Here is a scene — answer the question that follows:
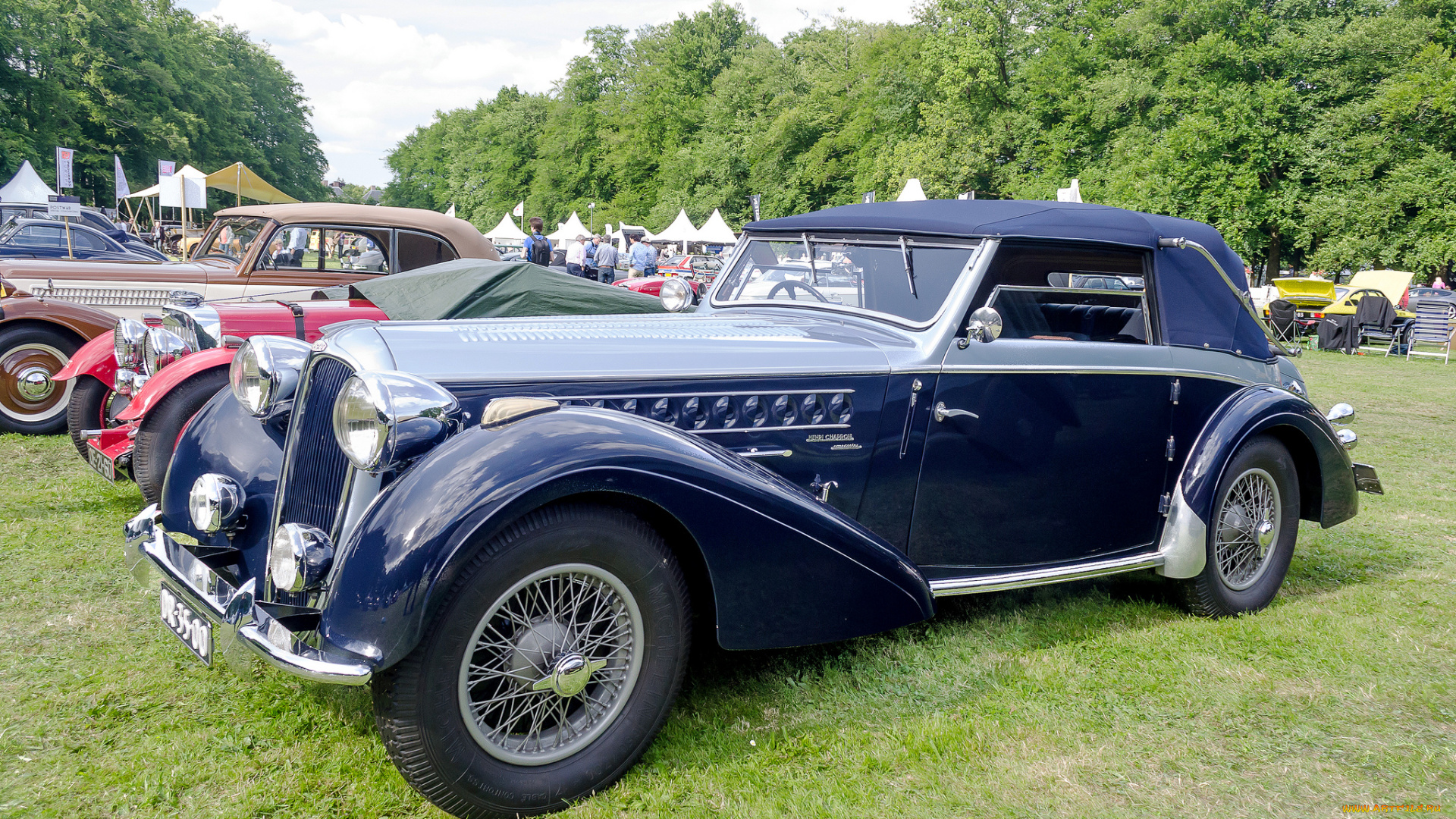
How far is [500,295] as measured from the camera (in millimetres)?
5793

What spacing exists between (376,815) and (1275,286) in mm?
26542

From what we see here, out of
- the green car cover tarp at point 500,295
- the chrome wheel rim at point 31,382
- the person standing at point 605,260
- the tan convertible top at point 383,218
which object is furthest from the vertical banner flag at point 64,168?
the green car cover tarp at point 500,295

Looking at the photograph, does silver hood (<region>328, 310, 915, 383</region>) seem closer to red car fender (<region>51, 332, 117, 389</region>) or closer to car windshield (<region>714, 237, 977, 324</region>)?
car windshield (<region>714, 237, 977, 324</region>)

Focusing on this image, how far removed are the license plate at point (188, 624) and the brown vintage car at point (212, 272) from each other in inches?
207

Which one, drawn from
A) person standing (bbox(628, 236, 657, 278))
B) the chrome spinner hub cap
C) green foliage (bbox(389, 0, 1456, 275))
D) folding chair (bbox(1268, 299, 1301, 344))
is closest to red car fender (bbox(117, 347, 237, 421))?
the chrome spinner hub cap

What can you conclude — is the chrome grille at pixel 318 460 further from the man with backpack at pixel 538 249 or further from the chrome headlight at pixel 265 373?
the man with backpack at pixel 538 249

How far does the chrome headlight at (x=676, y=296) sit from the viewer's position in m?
4.86

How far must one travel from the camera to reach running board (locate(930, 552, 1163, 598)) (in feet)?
11.3

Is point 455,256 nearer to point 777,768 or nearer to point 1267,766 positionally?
point 777,768

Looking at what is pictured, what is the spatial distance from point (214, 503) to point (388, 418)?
945mm

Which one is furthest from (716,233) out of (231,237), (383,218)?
(383,218)

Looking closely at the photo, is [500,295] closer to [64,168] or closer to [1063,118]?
[64,168]

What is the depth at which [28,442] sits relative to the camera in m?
6.72

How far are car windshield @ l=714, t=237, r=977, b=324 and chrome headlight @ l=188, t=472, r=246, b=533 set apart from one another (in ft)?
7.33
